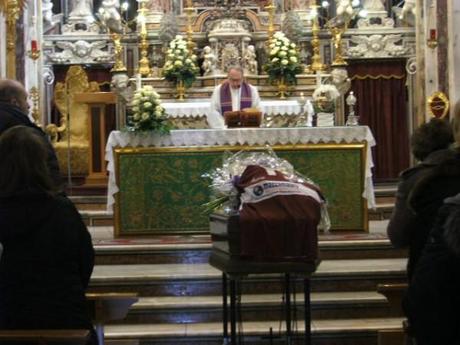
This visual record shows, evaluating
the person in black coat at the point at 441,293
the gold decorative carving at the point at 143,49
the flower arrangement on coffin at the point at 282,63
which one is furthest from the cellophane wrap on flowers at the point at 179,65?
the person in black coat at the point at 441,293

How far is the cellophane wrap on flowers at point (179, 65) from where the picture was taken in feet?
46.0

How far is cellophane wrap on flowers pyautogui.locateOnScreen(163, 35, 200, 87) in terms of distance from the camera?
1402 cm

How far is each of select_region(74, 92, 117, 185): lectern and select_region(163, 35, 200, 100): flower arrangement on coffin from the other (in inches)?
37.1

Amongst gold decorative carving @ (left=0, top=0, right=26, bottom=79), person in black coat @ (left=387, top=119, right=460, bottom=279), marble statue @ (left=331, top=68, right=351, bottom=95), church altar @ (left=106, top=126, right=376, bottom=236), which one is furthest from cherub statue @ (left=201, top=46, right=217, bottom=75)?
person in black coat @ (left=387, top=119, right=460, bottom=279)

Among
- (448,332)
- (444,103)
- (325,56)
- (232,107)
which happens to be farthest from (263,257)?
(325,56)

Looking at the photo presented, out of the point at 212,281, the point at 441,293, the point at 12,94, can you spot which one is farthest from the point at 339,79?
the point at 441,293

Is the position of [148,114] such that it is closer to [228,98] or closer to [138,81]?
[228,98]

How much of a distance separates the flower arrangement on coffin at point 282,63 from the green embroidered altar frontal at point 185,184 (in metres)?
4.16

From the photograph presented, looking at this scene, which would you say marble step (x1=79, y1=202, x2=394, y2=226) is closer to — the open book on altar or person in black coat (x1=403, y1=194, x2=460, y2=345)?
the open book on altar

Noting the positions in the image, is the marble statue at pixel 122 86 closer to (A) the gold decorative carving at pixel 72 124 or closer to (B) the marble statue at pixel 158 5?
(A) the gold decorative carving at pixel 72 124

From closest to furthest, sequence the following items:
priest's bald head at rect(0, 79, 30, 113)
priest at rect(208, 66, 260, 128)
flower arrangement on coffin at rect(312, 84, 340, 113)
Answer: priest's bald head at rect(0, 79, 30, 113)
priest at rect(208, 66, 260, 128)
flower arrangement on coffin at rect(312, 84, 340, 113)

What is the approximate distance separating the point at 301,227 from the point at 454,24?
340 inches

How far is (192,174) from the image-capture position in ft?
32.9

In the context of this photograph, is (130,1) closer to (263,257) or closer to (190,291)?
(190,291)
